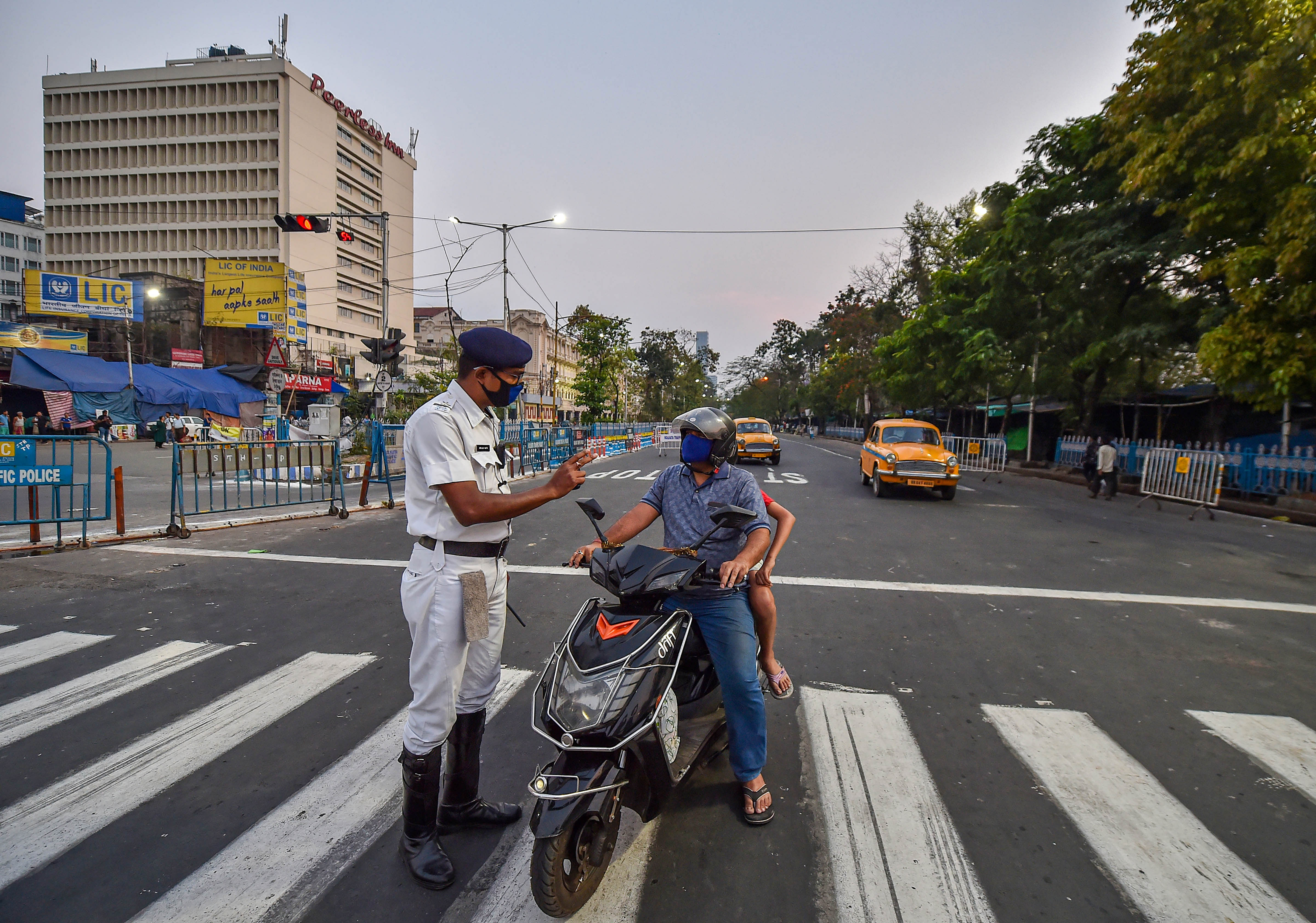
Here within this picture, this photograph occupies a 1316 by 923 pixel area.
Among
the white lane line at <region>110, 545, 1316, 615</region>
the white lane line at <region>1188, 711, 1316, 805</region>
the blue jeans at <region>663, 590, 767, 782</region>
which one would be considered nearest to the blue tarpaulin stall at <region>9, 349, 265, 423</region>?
the white lane line at <region>110, 545, 1316, 615</region>

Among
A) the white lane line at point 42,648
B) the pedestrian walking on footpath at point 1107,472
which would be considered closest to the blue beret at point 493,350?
the white lane line at point 42,648

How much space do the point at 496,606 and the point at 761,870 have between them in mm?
1464

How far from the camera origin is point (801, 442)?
190 feet

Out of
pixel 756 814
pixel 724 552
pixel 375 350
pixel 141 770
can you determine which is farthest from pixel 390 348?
pixel 756 814

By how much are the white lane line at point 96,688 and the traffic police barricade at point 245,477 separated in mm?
5372

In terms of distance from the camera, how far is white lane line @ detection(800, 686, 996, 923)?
7.72 ft

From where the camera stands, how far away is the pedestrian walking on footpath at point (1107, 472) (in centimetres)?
1576

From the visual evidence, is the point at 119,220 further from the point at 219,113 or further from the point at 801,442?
the point at 801,442

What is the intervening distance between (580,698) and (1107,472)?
691 inches

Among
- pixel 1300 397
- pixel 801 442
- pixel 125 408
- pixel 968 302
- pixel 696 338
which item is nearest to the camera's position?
pixel 1300 397

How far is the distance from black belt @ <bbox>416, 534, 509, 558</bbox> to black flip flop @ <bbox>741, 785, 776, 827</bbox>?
1534mm

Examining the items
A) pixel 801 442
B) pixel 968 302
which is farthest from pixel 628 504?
pixel 801 442

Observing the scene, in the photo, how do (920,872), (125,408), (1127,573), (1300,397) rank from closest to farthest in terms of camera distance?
(920,872)
(1127,573)
(1300,397)
(125,408)

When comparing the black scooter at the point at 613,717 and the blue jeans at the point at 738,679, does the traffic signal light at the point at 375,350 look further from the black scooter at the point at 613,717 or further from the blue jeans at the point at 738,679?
the blue jeans at the point at 738,679
